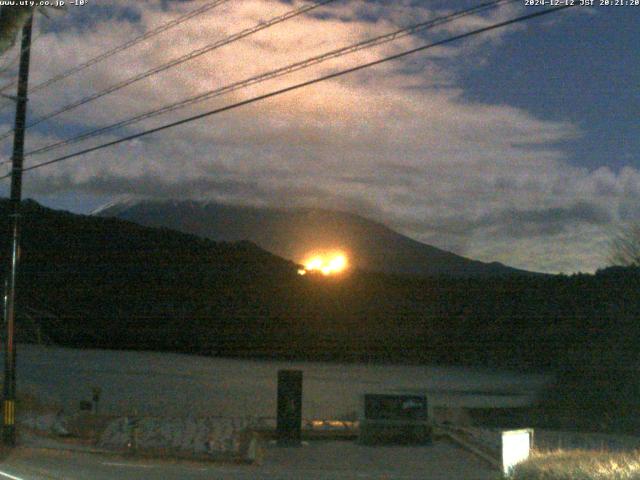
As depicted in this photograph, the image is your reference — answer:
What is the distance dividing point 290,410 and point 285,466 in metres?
3.33

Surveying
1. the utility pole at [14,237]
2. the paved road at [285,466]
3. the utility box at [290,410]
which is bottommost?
the paved road at [285,466]

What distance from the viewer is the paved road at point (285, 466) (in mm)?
13656

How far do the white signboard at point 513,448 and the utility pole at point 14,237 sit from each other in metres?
10.6

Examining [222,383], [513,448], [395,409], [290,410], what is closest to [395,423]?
[395,409]

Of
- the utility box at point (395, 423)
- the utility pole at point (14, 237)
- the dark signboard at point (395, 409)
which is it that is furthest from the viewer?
the dark signboard at point (395, 409)

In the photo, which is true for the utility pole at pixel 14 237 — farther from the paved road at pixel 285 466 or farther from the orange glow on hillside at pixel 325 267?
the orange glow on hillside at pixel 325 267

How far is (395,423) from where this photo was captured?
20.7 meters

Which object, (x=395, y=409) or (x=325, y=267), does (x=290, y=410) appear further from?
(x=325, y=267)

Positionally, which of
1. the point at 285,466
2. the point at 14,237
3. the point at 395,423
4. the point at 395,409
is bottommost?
the point at 285,466

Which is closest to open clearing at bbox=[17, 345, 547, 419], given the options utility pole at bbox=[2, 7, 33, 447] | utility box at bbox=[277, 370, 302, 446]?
utility box at bbox=[277, 370, 302, 446]

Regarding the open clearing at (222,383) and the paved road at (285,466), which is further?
the open clearing at (222,383)

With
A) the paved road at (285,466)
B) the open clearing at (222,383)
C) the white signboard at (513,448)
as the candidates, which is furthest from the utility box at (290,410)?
the open clearing at (222,383)

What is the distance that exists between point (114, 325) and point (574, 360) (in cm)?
2865

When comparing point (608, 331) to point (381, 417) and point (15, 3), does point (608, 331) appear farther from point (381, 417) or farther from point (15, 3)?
point (15, 3)
